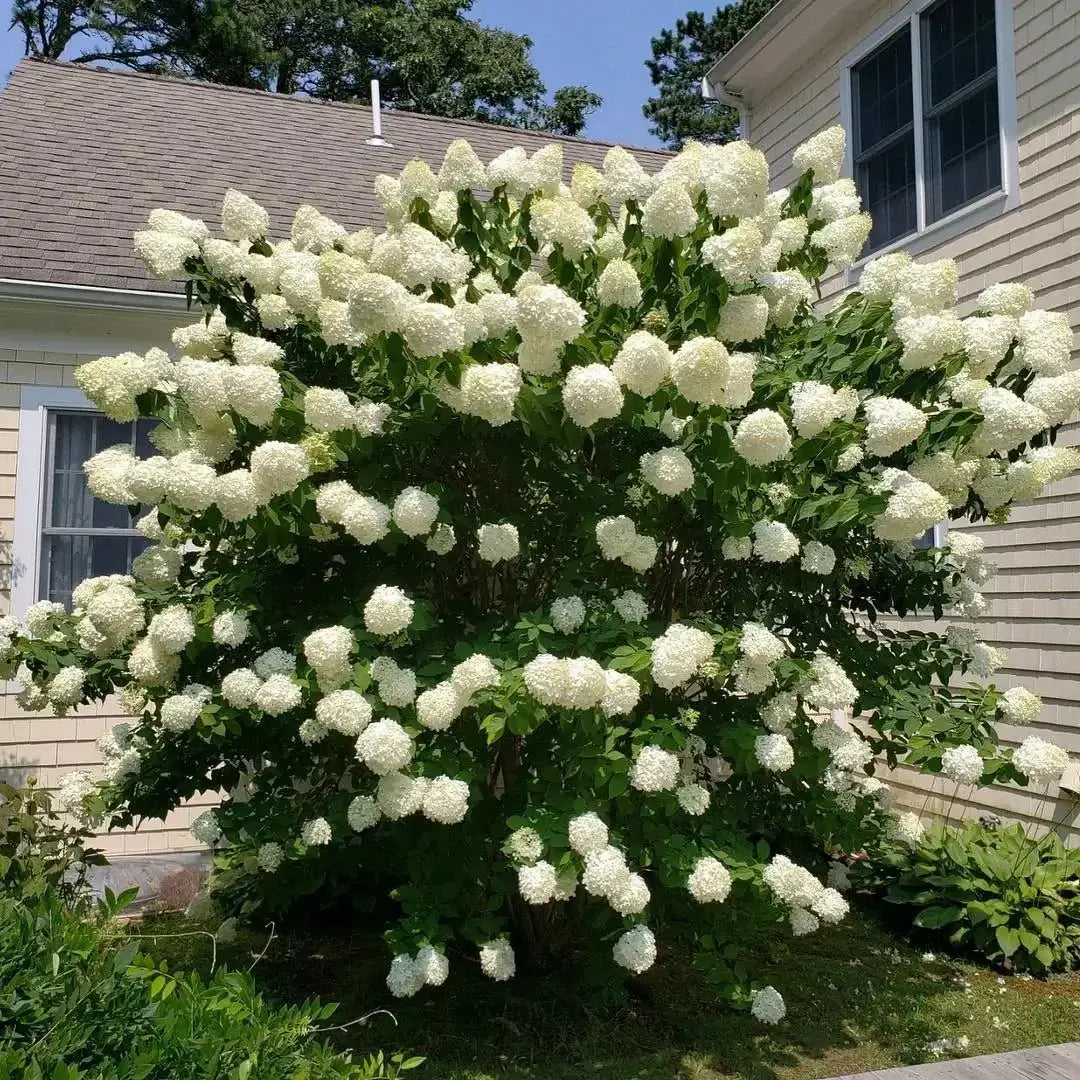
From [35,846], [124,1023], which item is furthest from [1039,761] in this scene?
[35,846]

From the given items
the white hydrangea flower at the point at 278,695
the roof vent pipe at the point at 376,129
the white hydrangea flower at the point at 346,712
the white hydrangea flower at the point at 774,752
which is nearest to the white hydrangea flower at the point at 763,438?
the white hydrangea flower at the point at 774,752

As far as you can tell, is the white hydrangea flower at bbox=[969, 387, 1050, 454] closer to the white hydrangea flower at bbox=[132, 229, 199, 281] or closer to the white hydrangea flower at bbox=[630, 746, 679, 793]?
the white hydrangea flower at bbox=[630, 746, 679, 793]

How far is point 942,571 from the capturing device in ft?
12.6

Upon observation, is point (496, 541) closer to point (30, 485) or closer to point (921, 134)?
point (30, 485)

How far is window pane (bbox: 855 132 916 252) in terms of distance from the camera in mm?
6816

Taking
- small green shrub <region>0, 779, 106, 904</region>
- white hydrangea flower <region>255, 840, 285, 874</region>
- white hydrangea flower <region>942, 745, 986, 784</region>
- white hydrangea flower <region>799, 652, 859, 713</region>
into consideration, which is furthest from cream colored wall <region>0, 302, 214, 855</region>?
white hydrangea flower <region>942, 745, 986, 784</region>

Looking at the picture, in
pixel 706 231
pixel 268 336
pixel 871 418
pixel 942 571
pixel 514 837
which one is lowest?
pixel 514 837

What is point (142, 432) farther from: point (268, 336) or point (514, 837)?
point (514, 837)

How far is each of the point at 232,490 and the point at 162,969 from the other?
50.0 inches

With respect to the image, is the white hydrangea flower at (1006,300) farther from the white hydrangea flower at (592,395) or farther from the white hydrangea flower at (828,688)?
the white hydrangea flower at (592,395)

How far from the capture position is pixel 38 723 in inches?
238

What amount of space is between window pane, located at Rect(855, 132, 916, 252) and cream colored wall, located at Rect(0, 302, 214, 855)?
4731 mm

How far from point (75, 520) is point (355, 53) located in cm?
2158

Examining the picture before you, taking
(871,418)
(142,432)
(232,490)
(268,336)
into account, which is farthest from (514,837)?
(142,432)
